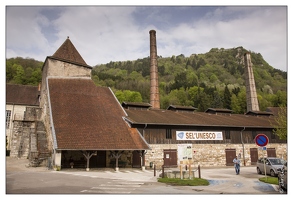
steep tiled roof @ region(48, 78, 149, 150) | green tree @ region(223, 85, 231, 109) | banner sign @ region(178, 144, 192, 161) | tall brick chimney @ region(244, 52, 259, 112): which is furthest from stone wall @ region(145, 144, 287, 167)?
green tree @ region(223, 85, 231, 109)

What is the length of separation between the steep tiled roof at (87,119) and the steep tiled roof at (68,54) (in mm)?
3121

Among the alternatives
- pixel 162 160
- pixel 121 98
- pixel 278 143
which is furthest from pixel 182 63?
pixel 162 160

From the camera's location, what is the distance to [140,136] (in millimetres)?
21891

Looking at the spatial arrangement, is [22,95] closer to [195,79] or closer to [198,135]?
[198,135]

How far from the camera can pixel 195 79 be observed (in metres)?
93.1

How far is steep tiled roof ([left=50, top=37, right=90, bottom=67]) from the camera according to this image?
28181 millimetres

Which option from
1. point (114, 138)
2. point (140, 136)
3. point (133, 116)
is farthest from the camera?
point (133, 116)

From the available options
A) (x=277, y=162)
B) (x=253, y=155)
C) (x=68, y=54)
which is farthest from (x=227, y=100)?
(x=277, y=162)

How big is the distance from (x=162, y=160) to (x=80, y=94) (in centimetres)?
1023

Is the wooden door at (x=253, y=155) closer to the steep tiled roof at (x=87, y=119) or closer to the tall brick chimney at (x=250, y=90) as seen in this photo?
the steep tiled roof at (x=87, y=119)

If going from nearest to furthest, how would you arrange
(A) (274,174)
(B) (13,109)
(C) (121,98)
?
(A) (274,174)
(B) (13,109)
(C) (121,98)

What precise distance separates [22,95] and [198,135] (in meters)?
27.0

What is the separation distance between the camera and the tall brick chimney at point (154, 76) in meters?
34.6

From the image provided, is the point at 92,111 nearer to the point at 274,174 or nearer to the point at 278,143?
the point at 274,174
